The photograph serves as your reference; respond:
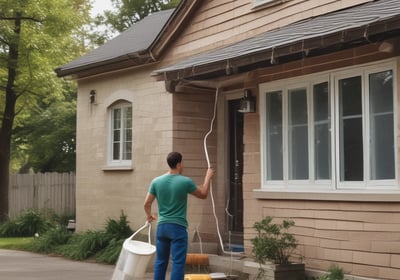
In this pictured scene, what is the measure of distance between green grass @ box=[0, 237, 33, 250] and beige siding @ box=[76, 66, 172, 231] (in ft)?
4.77

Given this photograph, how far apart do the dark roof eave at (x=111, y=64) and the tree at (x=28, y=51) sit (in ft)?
15.5

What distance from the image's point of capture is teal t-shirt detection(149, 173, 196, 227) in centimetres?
769

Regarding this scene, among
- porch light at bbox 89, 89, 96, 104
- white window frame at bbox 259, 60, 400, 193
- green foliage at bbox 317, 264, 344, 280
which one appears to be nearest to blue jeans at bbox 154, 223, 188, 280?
green foliage at bbox 317, 264, 344, 280

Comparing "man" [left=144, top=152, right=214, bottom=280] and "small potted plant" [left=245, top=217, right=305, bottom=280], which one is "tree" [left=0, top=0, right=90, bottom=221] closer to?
"small potted plant" [left=245, top=217, right=305, bottom=280]

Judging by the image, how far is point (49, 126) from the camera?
30641 mm

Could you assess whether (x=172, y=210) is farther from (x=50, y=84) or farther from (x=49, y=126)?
(x=49, y=126)

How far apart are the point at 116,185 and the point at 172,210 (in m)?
6.97

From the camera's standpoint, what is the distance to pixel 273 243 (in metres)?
9.30

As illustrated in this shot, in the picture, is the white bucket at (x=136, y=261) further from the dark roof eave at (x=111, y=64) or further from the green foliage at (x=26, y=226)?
the green foliage at (x=26, y=226)

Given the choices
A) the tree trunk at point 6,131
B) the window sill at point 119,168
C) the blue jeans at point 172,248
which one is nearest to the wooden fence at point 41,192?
the tree trunk at point 6,131

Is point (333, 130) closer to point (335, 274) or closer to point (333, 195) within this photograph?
point (333, 195)

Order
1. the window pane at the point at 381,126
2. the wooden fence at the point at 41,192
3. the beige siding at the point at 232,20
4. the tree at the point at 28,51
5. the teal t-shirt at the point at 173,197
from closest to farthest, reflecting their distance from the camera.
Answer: the teal t-shirt at the point at 173,197 → the window pane at the point at 381,126 → the beige siding at the point at 232,20 → the tree at the point at 28,51 → the wooden fence at the point at 41,192

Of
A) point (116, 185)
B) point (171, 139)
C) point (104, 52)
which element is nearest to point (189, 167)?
point (171, 139)

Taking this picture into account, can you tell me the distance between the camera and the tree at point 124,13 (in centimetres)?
3756
